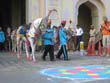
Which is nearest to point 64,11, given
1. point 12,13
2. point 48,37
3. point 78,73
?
point 48,37

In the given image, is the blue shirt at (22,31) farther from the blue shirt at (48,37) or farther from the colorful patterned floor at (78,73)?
the colorful patterned floor at (78,73)

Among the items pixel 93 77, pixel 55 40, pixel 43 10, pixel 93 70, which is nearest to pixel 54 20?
pixel 43 10

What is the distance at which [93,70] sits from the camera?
9.69m

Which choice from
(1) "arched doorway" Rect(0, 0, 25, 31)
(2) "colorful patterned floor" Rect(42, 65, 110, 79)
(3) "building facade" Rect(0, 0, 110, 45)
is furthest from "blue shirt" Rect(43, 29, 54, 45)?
(1) "arched doorway" Rect(0, 0, 25, 31)

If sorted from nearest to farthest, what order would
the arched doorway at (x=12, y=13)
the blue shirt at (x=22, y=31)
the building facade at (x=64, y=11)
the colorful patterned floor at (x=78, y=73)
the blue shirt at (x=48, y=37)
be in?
the colorful patterned floor at (x=78, y=73)
the blue shirt at (x=48, y=37)
the blue shirt at (x=22, y=31)
the building facade at (x=64, y=11)
the arched doorway at (x=12, y=13)

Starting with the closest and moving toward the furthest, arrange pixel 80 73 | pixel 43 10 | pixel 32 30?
pixel 80 73 → pixel 32 30 → pixel 43 10

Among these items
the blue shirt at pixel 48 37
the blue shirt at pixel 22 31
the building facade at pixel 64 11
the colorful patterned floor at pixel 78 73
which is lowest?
the colorful patterned floor at pixel 78 73

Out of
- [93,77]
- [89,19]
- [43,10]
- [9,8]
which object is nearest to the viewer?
[93,77]

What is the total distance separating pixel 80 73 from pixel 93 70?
0.82m

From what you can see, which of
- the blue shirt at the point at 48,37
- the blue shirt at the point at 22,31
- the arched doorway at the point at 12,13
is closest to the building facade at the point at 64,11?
the arched doorway at the point at 12,13

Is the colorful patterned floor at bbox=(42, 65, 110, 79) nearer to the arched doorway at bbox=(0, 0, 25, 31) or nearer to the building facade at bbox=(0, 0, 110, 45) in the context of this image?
the building facade at bbox=(0, 0, 110, 45)

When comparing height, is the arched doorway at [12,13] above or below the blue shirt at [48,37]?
above

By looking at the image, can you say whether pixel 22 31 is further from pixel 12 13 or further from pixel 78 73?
pixel 12 13

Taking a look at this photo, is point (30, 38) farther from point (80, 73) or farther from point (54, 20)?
point (54, 20)
